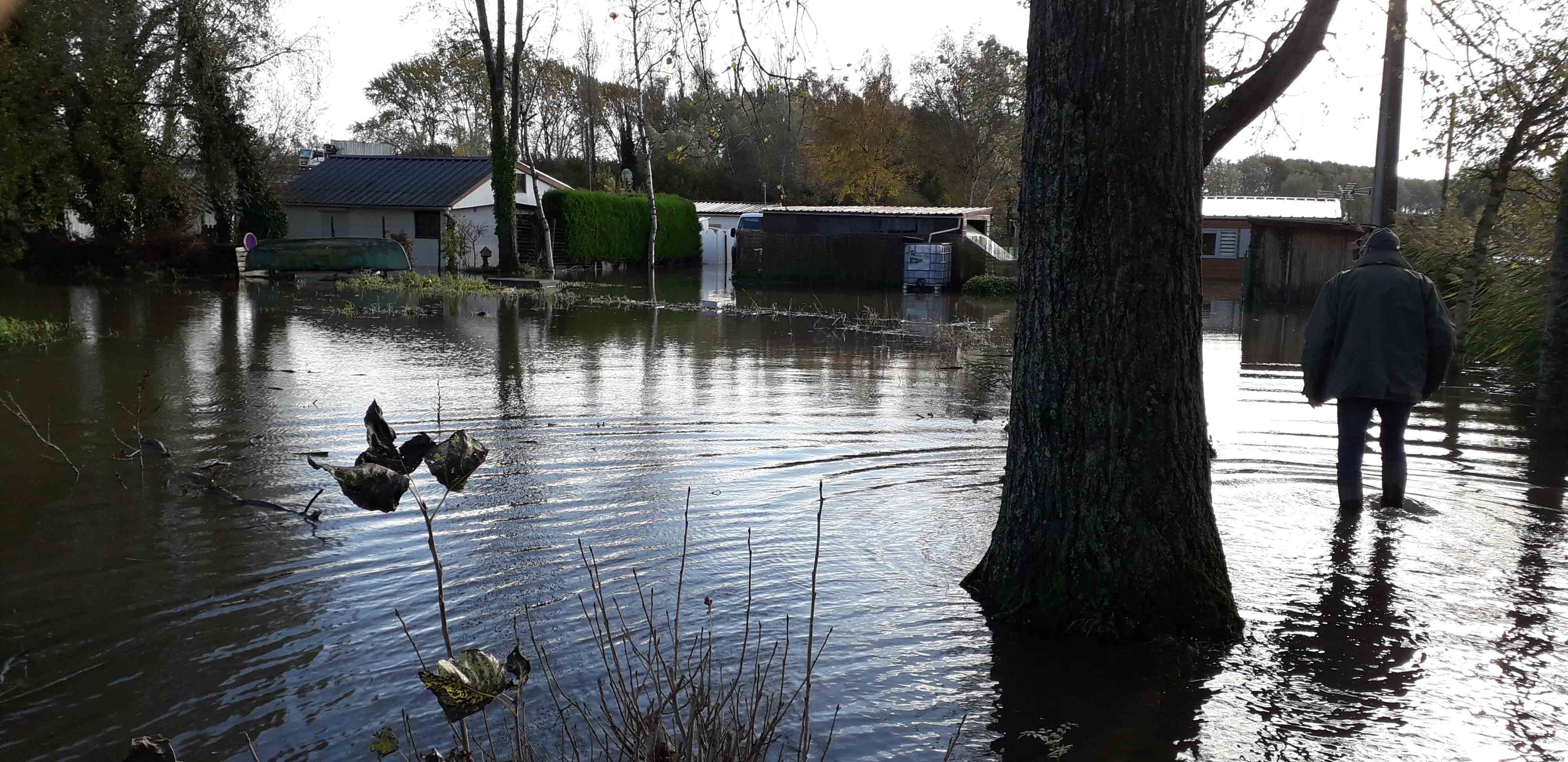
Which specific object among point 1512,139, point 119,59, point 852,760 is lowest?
point 852,760

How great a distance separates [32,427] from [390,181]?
117 ft

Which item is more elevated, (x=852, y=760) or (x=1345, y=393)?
(x=1345, y=393)

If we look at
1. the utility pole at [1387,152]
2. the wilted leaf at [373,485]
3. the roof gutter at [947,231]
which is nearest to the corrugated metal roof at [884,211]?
the roof gutter at [947,231]

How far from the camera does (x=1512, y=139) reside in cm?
1277

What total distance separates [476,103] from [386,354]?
146 feet

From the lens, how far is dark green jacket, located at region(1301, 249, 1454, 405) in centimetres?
626

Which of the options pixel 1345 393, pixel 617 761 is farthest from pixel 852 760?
pixel 1345 393

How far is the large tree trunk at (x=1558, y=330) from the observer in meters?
10.4

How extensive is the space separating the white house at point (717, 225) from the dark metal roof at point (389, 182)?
1479 centimetres

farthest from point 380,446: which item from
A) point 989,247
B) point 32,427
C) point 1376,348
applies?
point 989,247

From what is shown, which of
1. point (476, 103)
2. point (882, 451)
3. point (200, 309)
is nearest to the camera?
point (882, 451)

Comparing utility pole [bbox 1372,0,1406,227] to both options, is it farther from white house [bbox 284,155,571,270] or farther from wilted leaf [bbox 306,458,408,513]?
white house [bbox 284,155,571,270]

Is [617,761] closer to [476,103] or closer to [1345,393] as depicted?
[1345,393]

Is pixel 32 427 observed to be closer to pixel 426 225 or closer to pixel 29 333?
pixel 29 333
